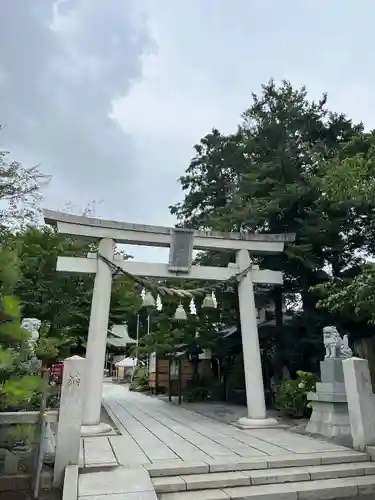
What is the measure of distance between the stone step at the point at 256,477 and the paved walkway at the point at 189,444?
0.37 m

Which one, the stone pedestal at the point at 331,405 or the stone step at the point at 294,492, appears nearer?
the stone step at the point at 294,492

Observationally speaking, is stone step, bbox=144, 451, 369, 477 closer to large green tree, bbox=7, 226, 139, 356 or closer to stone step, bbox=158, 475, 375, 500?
stone step, bbox=158, 475, 375, 500

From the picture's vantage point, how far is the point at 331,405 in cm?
631

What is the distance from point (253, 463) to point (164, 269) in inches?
162

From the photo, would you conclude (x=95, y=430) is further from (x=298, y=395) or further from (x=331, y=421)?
(x=298, y=395)

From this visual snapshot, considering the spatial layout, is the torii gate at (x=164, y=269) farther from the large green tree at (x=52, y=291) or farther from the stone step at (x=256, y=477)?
the stone step at (x=256, y=477)

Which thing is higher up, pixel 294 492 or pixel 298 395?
pixel 298 395

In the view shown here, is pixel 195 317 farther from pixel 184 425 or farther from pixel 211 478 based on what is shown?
pixel 211 478

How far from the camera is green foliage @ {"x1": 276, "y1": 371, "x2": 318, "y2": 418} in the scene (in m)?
7.96

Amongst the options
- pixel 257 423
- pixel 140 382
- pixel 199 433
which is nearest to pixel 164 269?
pixel 199 433

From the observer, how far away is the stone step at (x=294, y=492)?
3.88 metres

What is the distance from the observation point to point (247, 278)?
8.14 metres

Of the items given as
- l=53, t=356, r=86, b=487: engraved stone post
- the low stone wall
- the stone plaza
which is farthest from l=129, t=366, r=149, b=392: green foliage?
the low stone wall

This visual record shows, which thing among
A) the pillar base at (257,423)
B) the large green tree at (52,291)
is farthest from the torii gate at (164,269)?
the large green tree at (52,291)
